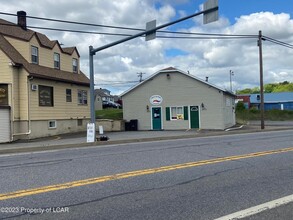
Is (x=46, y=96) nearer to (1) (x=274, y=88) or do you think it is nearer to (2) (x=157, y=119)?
(2) (x=157, y=119)

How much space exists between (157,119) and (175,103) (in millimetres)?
2369

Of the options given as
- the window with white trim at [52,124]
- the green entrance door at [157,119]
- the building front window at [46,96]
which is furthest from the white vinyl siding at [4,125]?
the green entrance door at [157,119]

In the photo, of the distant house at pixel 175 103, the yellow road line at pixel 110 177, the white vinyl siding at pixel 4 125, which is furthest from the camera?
the distant house at pixel 175 103

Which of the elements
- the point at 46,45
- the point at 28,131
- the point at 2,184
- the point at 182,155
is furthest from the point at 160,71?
the point at 2,184

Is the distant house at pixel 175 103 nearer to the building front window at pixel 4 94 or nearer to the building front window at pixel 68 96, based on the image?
the building front window at pixel 68 96

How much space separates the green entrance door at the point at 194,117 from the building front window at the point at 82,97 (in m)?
9.94

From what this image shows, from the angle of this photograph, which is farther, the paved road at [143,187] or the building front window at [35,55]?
the building front window at [35,55]

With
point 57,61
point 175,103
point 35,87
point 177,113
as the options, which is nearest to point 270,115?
point 177,113

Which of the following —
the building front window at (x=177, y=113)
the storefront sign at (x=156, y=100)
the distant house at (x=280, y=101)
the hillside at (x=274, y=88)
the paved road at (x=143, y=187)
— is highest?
the hillside at (x=274, y=88)

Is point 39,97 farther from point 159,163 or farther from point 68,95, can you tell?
point 159,163

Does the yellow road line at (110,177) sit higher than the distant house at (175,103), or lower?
lower

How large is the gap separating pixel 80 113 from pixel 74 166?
71.1 feet

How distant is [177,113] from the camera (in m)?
35.8

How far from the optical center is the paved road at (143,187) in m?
6.04
